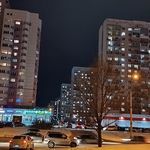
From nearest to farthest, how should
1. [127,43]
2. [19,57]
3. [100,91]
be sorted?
1. [100,91]
2. [19,57]
3. [127,43]

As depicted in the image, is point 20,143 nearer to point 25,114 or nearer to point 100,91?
point 100,91

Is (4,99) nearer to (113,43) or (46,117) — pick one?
(46,117)

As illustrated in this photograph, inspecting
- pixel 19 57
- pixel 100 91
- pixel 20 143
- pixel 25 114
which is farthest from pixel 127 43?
pixel 20 143

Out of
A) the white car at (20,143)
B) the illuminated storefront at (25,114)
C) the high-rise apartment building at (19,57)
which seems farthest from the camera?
the high-rise apartment building at (19,57)

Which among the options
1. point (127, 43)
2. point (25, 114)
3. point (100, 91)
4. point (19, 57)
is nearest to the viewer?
point (100, 91)

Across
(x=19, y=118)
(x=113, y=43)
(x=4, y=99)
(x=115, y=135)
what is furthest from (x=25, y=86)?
(x=115, y=135)

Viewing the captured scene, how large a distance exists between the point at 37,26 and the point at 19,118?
46893 millimetres

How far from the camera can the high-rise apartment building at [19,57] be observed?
142 metres

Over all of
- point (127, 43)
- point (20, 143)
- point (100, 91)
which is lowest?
point (20, 143)

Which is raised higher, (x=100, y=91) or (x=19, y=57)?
(x=19, y=57)

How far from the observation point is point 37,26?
153 metres

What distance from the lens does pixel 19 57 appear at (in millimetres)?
148250

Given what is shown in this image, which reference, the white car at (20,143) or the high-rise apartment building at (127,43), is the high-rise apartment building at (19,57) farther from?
the white car at (20,143)

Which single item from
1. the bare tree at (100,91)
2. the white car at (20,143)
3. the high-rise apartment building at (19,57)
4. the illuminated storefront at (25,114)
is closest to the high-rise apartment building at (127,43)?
the high-rise apartment building at (19,57)
